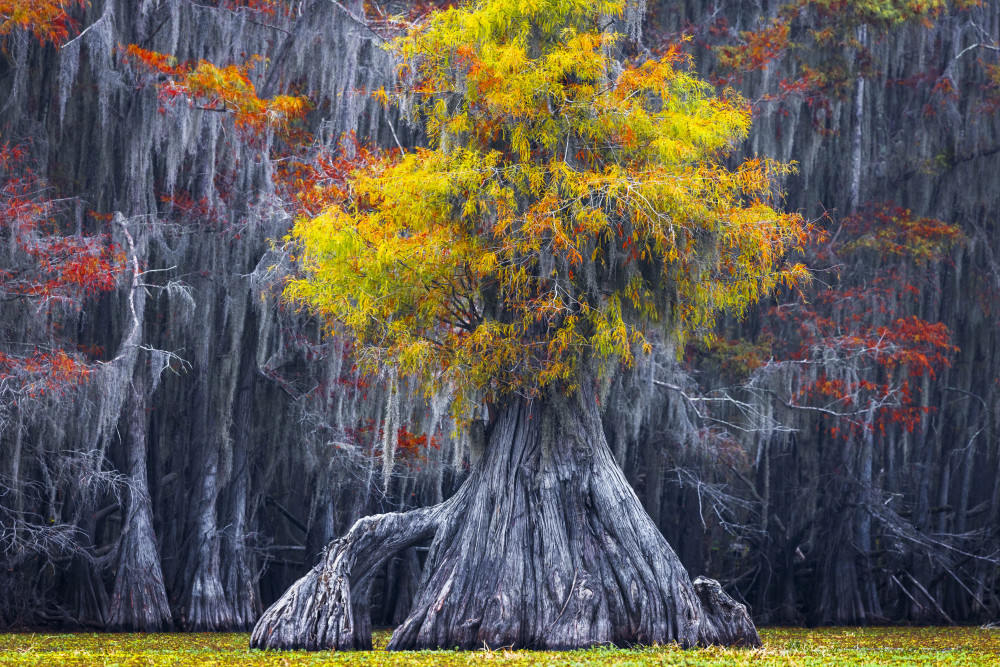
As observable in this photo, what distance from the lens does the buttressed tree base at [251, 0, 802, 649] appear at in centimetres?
1071

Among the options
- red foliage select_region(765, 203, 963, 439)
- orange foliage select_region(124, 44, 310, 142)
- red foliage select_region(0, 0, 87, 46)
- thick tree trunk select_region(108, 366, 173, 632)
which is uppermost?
red foliage select_region(0, 0, 87, 46)

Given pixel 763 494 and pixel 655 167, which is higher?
pixel 655 167

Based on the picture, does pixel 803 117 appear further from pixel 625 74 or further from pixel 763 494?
pixel 625 74

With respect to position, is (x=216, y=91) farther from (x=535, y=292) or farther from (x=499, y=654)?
(x=499, y=654)

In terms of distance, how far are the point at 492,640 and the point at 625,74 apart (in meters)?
5.18

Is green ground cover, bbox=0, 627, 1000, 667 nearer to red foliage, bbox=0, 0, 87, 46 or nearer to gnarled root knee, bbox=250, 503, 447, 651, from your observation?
gnarled root knee, bbox=250, 503, 447, 651

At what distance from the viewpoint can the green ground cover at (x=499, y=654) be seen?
9016mm

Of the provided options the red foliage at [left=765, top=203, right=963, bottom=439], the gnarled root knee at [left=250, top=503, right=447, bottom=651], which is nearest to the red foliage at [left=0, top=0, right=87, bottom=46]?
the gnarled root knee at [left=250, top=503, right=447, bottom=651]

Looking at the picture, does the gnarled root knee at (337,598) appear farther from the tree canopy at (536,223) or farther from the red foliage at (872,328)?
the red foliage at (872,328)

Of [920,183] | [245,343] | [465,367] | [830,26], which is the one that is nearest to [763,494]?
[920,183]

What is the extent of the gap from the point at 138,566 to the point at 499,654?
6.91 metres

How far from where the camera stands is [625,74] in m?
11.3

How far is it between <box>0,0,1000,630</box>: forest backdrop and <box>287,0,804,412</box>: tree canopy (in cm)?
133

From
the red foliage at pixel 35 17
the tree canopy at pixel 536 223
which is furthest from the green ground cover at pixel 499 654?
the red foliage at pixel 35 17
